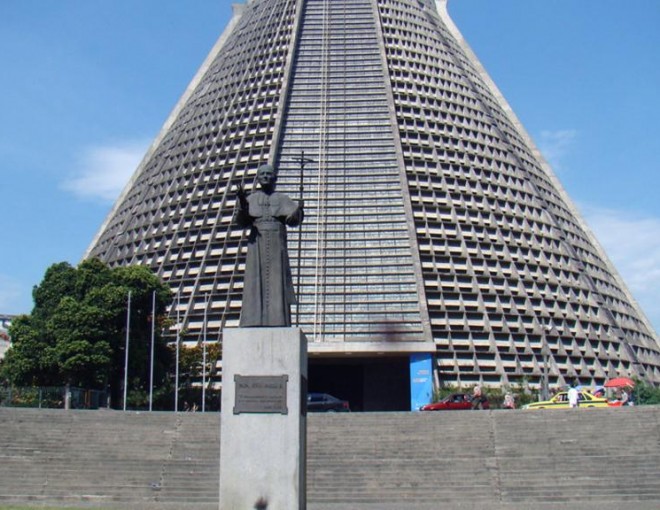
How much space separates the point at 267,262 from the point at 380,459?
1406 centimetres

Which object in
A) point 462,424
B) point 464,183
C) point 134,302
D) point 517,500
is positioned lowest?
point 517,500

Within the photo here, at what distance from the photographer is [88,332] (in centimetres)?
4569

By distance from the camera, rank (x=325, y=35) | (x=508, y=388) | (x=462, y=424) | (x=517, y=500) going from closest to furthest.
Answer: (x=517, y=500)
(x=462, y=424)
(x=508, y=388)
(x=325, y=35)

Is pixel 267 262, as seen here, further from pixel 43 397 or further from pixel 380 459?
pixel 43 397

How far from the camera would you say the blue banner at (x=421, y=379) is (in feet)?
170

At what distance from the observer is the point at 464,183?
66188mm

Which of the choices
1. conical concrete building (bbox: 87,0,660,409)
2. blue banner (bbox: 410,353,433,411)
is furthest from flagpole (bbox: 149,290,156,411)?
blue banner (bbox: 410,353,433,411)

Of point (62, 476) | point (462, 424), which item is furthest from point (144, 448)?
point (462, 424)

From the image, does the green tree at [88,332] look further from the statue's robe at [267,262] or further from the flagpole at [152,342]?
the statue's robe at [267,262]

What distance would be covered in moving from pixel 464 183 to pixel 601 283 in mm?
13950

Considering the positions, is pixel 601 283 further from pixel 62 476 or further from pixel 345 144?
pixel 62 476

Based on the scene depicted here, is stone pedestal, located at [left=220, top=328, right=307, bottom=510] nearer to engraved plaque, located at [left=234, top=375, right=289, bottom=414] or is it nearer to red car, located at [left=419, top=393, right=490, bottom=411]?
engraved plaque, located at [left=234, top=375, right=289, bottom=414]

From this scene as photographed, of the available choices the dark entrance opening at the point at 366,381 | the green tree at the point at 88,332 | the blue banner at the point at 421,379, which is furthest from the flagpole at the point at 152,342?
the blue banner at the point at 421,379

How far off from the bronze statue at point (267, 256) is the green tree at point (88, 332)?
32368 mm
